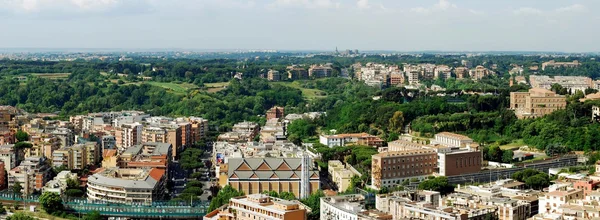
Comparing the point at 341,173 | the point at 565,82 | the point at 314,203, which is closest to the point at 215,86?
the point at 565,82

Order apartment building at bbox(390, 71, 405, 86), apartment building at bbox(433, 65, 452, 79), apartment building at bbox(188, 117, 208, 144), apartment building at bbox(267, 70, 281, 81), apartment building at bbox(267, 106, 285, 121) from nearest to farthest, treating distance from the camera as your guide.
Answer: apartment building at bbox(188, 117, 208, 144) → apartment building at bbox(267, 106, 285, 121) → apartment building at bbox(390, 71, 405, 86) → apartment building at bbox(433, 65, 452, 79) → apartment building at bbox(267, 70, 281, 81)

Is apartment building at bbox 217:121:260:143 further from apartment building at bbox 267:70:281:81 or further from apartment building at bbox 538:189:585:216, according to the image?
apartment building at bbox 267:70:281:81

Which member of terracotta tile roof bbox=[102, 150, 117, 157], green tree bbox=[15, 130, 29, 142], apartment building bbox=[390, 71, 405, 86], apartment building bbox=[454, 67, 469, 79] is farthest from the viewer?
apartment building bbox=[454, 67, 469, 79]

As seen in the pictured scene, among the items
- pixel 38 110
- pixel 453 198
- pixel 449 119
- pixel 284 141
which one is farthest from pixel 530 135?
pixel 38 110

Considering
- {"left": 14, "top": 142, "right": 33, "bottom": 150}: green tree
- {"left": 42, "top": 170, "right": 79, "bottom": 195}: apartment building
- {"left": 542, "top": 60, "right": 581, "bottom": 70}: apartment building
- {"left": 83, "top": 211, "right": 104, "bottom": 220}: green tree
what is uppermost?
{"left": 542, "top": 60, "right": 581, "bottom": 70}: apartment building

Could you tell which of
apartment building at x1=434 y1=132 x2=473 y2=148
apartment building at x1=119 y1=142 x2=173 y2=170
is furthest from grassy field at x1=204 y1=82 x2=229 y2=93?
apartment building at x1=434 y1=132 x2=473 y2=148

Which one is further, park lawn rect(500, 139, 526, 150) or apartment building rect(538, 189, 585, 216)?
park lawn rect(500, 139, 526, 150)

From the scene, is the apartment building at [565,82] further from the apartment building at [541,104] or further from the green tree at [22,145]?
the green tree at [22,145]

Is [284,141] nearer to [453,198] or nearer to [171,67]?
[453,198]
